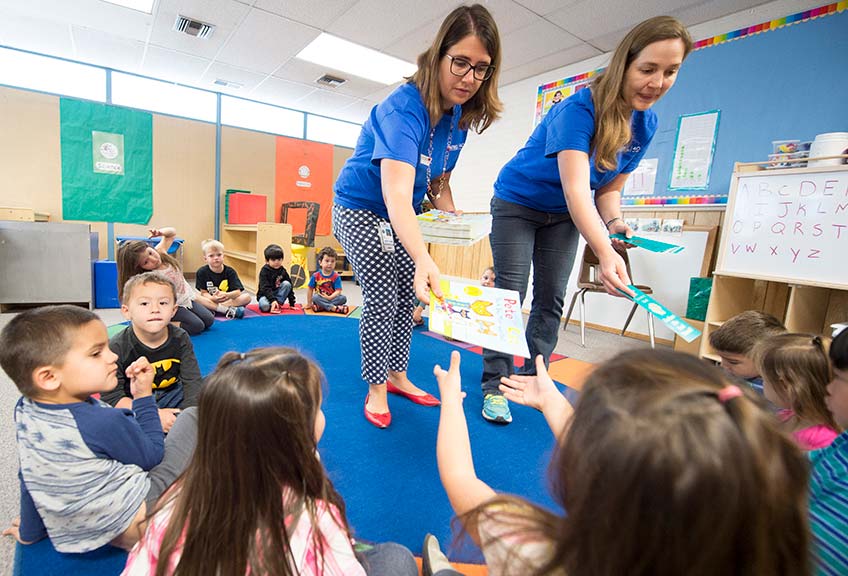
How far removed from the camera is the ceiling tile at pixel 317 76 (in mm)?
4242

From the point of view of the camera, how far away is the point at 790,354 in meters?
0.94

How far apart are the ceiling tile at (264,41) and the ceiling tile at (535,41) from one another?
1.61 meters

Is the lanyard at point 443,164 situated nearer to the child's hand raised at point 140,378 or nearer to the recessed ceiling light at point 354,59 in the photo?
the child's hand raised at point 140,378

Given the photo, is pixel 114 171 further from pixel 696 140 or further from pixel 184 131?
pixel 696 140

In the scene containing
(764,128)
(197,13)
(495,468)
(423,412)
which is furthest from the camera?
(197,13)

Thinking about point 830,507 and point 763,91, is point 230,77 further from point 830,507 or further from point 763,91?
point 830,507

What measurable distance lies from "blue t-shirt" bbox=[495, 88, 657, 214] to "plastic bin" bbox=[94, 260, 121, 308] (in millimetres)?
3151

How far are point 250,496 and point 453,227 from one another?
0.93 metres

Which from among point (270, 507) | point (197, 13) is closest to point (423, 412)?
point (270, 507)

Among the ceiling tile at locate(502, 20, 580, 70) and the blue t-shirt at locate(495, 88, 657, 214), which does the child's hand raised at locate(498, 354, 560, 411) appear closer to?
the blue t-shirt at locate(495, 88, 657, 214)

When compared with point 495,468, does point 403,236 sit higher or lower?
higher

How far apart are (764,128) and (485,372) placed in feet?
8.36

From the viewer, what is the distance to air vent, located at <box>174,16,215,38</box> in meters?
3.42

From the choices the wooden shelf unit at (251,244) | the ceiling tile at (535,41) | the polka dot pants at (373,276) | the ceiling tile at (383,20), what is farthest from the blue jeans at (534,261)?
the wooden shelf unit at (251,244)
